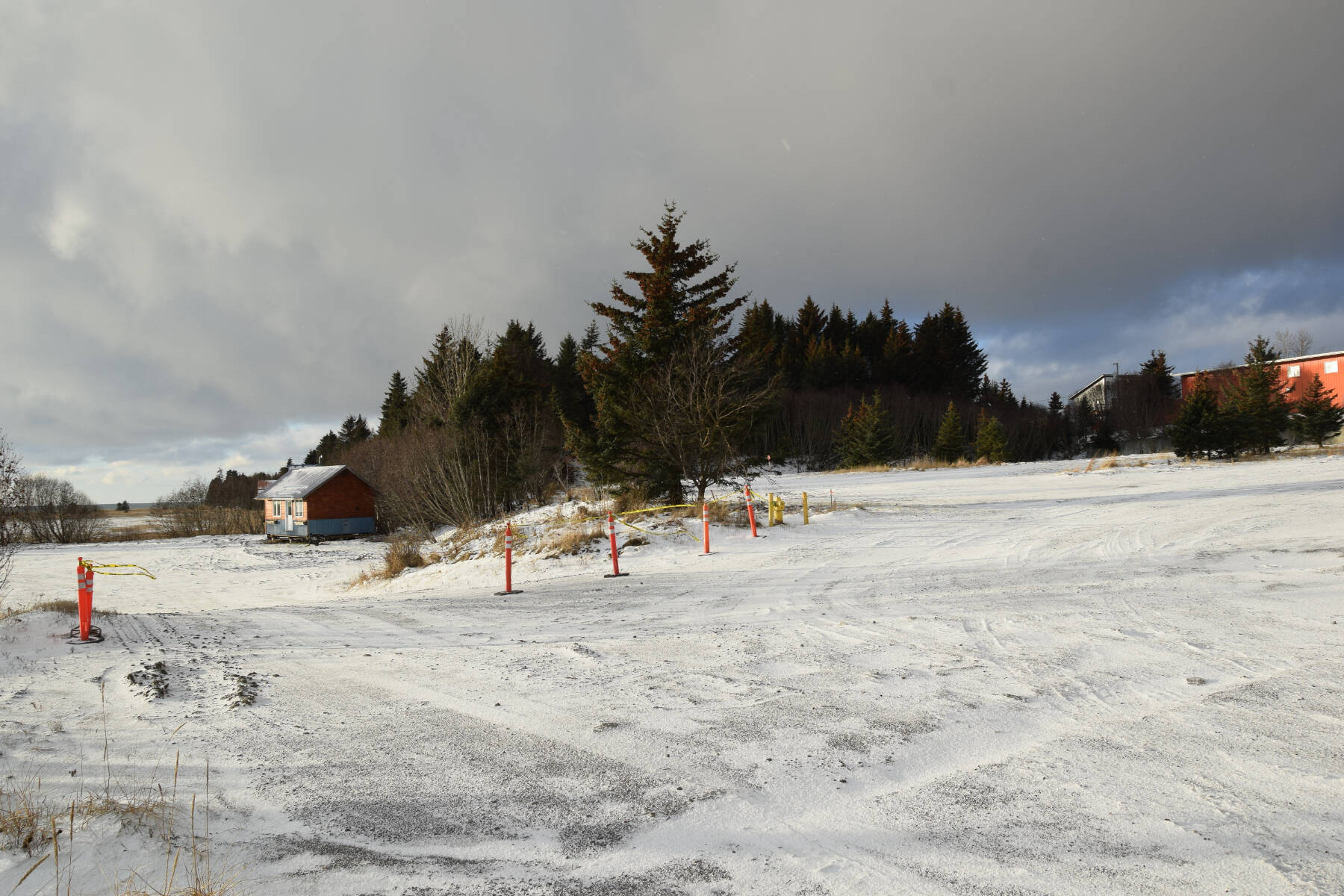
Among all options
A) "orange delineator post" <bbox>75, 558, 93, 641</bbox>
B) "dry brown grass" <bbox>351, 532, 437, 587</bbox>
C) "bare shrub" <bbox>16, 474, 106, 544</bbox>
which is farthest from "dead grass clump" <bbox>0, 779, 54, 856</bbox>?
"bare shrub" <bbox>16, 474, 106, 544</bbox>

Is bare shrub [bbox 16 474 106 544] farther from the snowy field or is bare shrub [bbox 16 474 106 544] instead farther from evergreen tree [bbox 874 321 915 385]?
evergreen tree [bbox 874 321 915 385]

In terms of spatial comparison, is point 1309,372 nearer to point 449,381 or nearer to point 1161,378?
point 1161,378

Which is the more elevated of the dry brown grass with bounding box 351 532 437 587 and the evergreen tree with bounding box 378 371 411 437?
the evergreen tree with bounding box 378 371 411 437

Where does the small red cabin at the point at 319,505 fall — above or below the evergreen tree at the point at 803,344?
below

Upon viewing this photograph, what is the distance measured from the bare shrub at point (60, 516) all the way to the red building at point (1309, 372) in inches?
3470

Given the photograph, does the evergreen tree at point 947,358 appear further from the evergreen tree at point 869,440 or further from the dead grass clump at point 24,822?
the dead grass clump at point 24,822

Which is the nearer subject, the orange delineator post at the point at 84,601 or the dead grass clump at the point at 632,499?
the orange delineator post at the point at 84,601

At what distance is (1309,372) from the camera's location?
57.7m

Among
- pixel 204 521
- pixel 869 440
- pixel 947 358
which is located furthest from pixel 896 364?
pixel 204 521

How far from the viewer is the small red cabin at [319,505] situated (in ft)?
148

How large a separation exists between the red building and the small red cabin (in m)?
65.0

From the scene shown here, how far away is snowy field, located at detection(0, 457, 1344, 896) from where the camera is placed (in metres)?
3.27

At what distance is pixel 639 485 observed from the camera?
19.0 metres

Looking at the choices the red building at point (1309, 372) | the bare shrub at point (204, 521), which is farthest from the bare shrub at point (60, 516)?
the red building at point (1309, 372)
